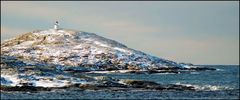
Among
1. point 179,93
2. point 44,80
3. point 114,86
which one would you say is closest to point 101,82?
point 114,86

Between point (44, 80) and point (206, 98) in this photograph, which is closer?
point (206, 98)

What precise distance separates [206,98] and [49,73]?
42396 mm

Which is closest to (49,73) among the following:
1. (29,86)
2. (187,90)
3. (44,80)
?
(44,80)

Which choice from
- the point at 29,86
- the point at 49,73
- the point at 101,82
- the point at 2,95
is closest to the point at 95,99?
the point at 2,95

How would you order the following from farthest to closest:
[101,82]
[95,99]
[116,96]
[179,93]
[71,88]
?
1. [101,82]
2. [71,88]
3. [179,93]
4. [116,96]
5. [95,99]

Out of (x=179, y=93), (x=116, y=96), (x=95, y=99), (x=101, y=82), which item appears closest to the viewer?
(x=95, y=99)

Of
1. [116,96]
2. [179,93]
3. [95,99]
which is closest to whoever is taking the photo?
[95,99]

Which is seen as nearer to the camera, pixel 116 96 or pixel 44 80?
pixel 116 96

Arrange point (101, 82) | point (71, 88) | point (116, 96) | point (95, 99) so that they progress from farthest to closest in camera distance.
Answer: point (101, 82)
point (71, 88)
point (116, 96)
point (95, 99)

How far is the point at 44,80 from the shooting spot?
106938 millimetres

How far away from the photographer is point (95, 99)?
81938mm

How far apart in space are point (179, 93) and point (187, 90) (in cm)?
789

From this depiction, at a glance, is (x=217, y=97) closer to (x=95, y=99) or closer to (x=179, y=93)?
(x=179, y=93)

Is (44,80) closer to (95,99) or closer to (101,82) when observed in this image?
(101,82)
